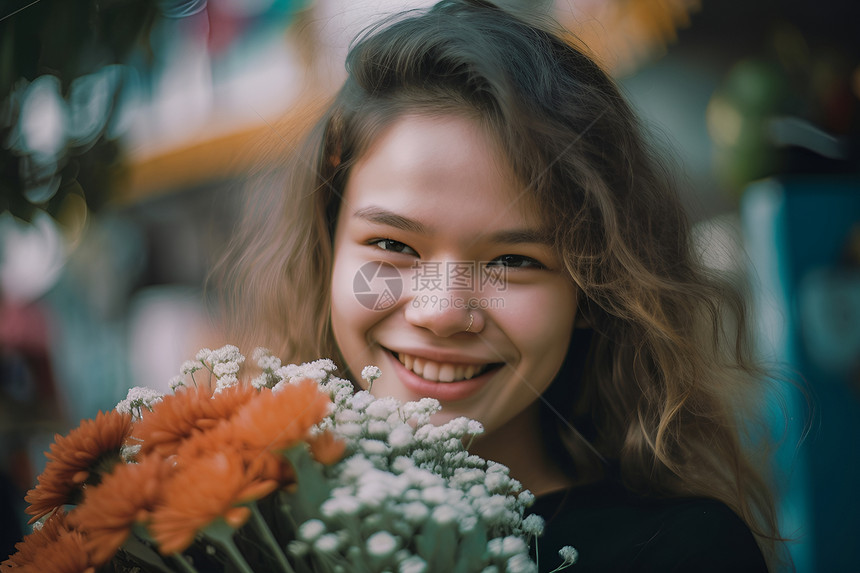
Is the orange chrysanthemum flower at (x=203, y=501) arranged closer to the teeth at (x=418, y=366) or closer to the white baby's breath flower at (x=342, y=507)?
the white baby's breath flower at (x=342, y=507)

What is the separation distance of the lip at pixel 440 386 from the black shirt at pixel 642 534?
148 millimetres

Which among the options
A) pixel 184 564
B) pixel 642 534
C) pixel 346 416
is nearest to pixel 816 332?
pixel 642 534

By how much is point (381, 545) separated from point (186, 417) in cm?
14

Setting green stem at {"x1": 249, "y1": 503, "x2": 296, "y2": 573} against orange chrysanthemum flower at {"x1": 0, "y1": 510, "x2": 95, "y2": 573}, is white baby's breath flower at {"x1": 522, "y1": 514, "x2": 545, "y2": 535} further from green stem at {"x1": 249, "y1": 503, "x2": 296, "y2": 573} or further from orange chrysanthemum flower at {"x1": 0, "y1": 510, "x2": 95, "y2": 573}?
orange chrysanthemum flower at {"x1": 0, "y1": 510, "x2": 95, "y2": 573}

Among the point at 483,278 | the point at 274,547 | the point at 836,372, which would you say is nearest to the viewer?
the point at 274,547

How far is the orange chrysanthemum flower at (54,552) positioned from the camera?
0.38 metres

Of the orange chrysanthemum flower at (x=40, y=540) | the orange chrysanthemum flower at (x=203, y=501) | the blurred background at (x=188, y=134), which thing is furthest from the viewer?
the blurred background at (x=188, y=134)

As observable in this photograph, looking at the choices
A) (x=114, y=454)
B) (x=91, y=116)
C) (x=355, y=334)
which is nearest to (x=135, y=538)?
(x=114, y=454)

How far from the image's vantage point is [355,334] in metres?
0.52

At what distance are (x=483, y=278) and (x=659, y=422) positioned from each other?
10.5 inches

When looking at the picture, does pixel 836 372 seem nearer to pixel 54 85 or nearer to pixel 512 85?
pixel 512 85

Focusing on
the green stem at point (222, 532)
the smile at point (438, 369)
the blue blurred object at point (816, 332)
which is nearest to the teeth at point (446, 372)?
the smile at point (438, 369)

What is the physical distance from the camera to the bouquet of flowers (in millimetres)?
330

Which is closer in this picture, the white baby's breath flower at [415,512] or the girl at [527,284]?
the white baby's breath flower at [415,512]
